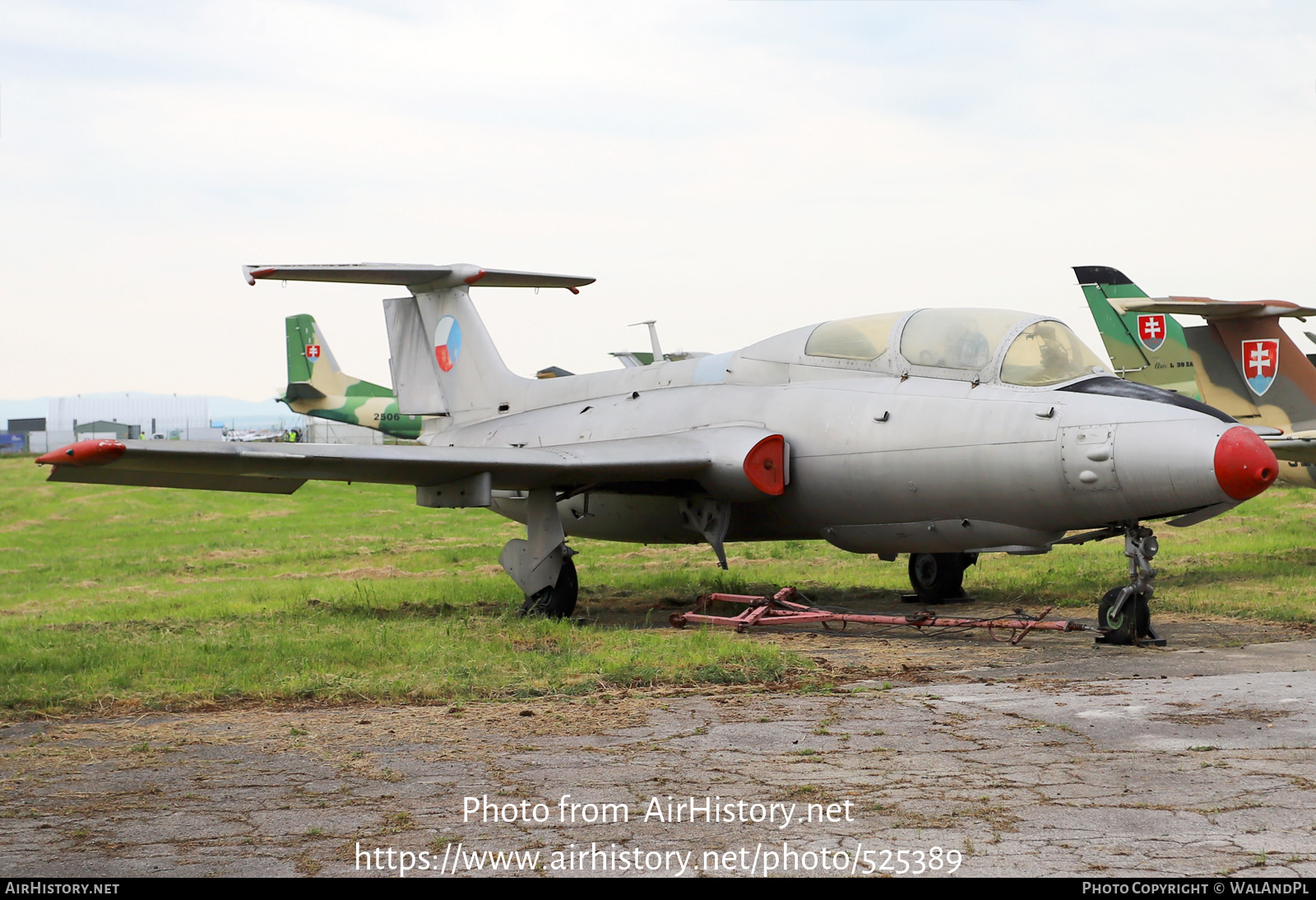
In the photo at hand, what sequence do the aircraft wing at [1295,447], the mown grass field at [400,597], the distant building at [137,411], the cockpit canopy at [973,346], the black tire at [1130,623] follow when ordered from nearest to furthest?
the mown grass field at [400,597] < the black tire at [1130,623] < the cockpit canopy at [973,346] < the aircraft wing at [1295,447] < the distant building at [137,411]

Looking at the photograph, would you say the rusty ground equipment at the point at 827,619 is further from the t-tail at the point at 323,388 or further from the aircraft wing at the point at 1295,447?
the t-tail at the point at 323,388

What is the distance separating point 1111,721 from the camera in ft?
20.2

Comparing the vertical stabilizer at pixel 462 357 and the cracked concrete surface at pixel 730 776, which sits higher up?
the vertical stabilizer at pixel 462 357

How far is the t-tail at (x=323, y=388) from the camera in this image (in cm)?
4288

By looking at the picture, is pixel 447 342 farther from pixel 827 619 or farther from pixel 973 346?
pixel 973 346

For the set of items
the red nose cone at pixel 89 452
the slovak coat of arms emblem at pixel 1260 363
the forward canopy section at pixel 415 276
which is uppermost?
the forward canopy section at pixel 415 276

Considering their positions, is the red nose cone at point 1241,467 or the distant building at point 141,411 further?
the distant building at point 141,411

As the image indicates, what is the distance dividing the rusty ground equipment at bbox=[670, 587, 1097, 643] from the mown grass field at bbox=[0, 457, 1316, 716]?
1.54ft

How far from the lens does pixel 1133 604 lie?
9.19 meters

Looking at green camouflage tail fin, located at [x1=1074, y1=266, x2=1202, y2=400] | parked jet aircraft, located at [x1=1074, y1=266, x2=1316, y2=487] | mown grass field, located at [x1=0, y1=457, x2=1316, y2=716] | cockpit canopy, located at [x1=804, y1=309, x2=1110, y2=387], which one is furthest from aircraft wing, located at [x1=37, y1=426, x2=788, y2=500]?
green camouflage tail fin, located at [x1=1074, y1=266, x2=1202, y2=400]

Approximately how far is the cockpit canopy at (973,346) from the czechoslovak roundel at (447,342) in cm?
631

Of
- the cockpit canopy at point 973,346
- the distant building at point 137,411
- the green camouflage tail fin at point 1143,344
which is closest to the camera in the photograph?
the cockpit canopy at point 973,346

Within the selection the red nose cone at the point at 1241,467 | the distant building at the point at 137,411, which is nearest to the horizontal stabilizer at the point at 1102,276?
the red nose cone at the point at 1241,467

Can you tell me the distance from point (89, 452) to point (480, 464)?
3.28m
